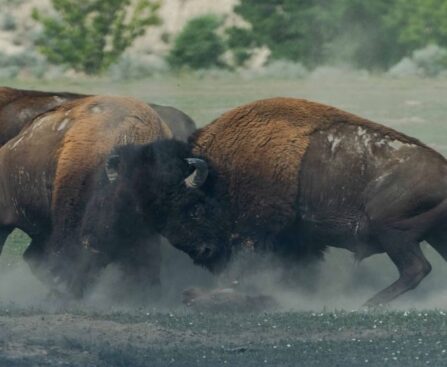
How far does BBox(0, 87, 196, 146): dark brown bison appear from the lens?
12.9m

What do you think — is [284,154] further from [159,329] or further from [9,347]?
[9,347]

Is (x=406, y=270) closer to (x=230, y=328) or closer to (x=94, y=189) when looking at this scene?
(x=230, y=328)

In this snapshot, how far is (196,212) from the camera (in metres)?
10.9

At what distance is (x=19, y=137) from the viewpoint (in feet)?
38.4

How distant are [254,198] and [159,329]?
88.1 inches

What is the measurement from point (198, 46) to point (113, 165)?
26746mm

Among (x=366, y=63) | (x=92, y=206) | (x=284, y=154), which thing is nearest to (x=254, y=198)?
(x=284, y=154)

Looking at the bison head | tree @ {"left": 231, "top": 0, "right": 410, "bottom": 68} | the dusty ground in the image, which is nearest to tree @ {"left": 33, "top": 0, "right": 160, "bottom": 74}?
tree @ {"left": 231, "top": 0, "right": 410, "bottom": 68}

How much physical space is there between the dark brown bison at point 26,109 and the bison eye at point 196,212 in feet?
7.06

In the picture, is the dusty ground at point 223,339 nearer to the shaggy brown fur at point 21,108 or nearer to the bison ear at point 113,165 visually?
the bison ear at point 113,165

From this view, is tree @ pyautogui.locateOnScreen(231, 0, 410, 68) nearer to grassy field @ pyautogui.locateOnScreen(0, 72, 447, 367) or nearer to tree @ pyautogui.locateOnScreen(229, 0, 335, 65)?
tree @ pyautogui.locateOnScreen(229, 0, 335, 65)

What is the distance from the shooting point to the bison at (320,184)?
417 inches

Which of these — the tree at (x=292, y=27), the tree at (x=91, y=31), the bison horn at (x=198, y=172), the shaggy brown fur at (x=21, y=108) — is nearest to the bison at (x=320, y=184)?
the bison horn at (x=198, y=172)

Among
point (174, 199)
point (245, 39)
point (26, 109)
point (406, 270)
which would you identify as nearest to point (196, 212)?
point (174, 199)
